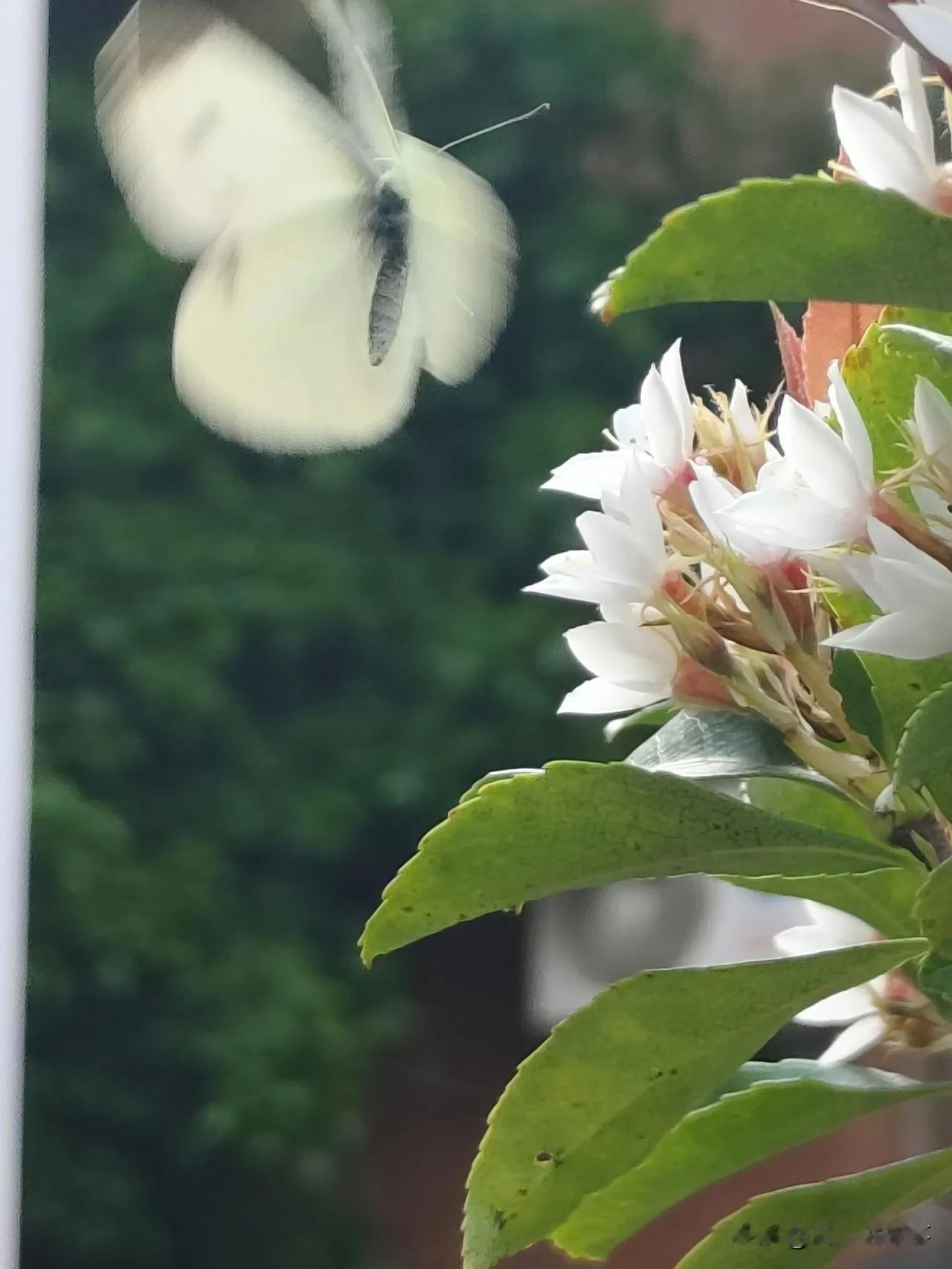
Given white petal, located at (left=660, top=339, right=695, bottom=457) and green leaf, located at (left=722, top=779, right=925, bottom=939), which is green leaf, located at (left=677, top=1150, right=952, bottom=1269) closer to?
green leaf, located at (left=722, top=779, right=925, bottom=939)

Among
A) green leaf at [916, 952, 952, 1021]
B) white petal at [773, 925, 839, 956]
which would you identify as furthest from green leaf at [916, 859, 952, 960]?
white petal at [773, 925, 839, 956]

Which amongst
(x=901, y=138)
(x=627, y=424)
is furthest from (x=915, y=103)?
(x=627, y=424)

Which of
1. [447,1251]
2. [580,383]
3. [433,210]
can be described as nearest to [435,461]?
[580,383]

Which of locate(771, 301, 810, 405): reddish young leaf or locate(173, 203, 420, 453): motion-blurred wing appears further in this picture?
locate(173, 203, 420, 453): motion-blurred wing

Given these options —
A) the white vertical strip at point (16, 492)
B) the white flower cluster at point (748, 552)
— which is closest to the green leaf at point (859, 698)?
the white flower cluster at point (748, 552)

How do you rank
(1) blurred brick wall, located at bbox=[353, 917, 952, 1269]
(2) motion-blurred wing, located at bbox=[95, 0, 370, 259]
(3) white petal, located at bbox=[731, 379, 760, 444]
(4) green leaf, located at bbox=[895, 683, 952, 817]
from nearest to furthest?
(4) green leaf, located at bbox=[895, 683, 952, 817]
(3) white petal, located at bbox=[731, 379, 760, 444]
(2) motion-blurred wing, located at bbox=[95, 0, 370, 259]
(1) blurred brick wall, located at bbox=[353, 917, 952, 1269]

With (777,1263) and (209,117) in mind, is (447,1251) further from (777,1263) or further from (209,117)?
(209,117)

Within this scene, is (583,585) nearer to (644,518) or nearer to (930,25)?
(644,518)
